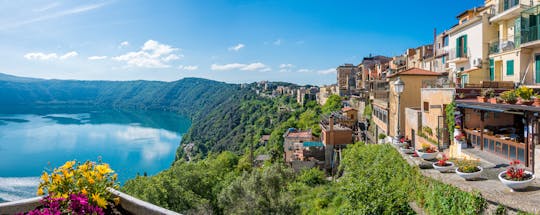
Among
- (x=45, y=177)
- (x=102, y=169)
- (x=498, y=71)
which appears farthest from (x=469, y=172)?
(x=498, y=71)

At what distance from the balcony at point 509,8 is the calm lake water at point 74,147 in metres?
39.0

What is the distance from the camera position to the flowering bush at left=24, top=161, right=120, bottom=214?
2.77 m

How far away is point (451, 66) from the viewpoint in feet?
66.6

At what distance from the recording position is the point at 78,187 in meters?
3.09

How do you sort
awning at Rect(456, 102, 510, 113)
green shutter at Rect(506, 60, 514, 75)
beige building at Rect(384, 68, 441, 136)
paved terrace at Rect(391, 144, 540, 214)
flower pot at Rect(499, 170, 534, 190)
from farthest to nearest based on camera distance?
beige building at Rect(384, 68, 441, 136) < green shutter at Rect(506, 60, 514, 75) < awning at Rect(456, 102, 510, 113) < flower pot at Rect(499, 170, 534, 190) < paved terrace at Rect(391, 144, 540, 214)

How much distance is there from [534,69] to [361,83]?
4089 cm

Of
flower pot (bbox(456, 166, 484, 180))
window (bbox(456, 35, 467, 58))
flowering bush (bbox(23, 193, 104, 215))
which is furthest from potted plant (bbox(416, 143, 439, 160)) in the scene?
window (bbox(456, 35, 467, 58))

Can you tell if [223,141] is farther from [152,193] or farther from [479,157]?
[479,157]

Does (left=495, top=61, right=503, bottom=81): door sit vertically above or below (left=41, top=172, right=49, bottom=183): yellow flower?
above

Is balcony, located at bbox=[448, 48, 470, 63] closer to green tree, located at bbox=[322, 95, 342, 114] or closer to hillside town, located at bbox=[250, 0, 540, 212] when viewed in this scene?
hillside town, located at bbox=[250, 0, 540, 212]

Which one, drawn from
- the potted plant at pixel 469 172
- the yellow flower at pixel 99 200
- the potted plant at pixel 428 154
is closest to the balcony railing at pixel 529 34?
the potted plant at pixel 428 154

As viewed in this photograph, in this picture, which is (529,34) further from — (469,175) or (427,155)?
(469,175)

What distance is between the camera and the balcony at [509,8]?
1355cm

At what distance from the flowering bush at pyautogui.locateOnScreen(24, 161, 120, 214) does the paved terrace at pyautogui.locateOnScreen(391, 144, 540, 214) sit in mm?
6046
